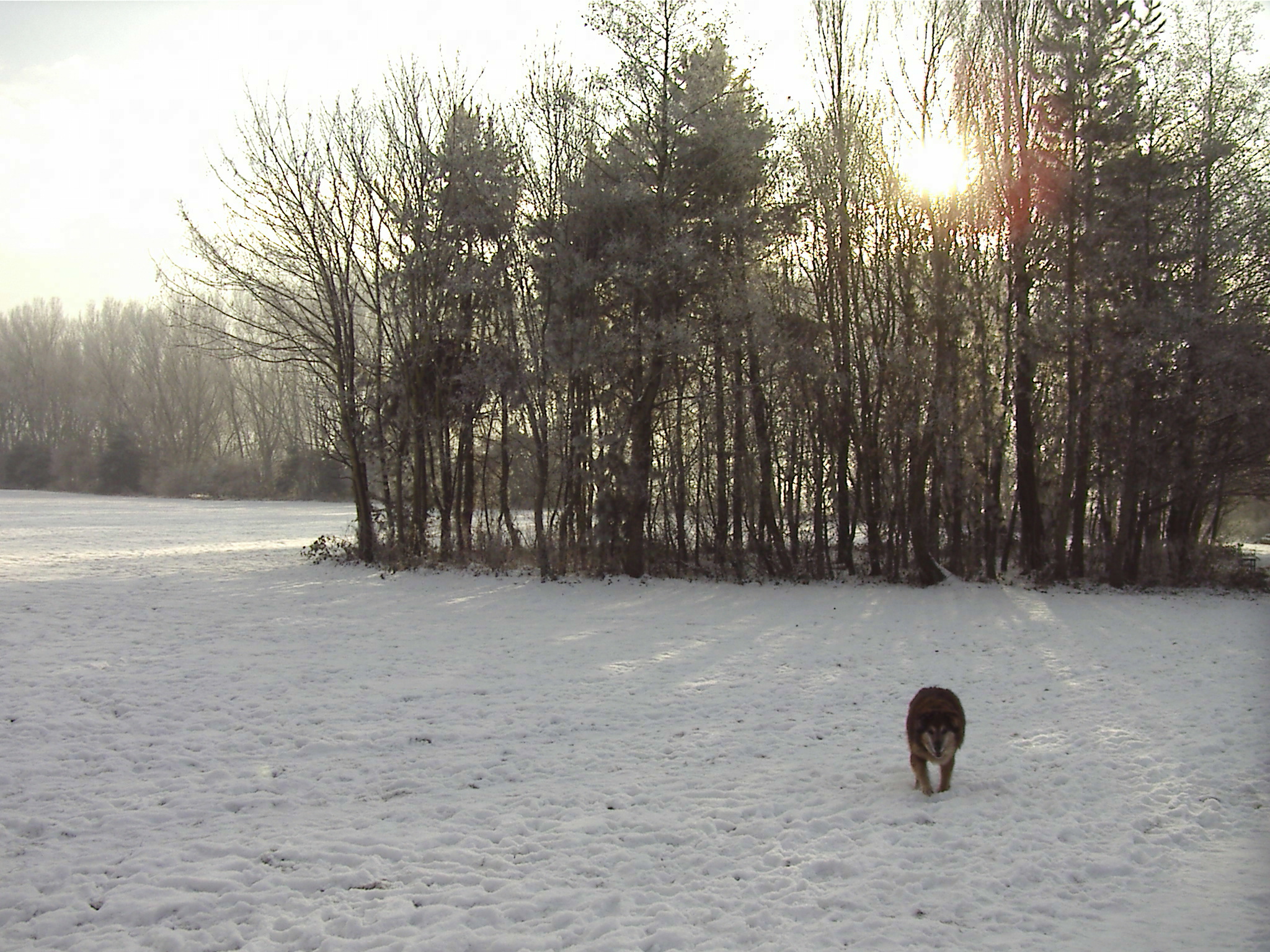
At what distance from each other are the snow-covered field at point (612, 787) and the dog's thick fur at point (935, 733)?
0.59ft

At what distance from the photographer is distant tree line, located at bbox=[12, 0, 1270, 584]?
58.2 ft

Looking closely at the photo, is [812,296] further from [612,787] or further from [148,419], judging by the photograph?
[148,419]

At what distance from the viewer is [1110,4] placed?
59.3 ft

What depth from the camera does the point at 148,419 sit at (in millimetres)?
65188

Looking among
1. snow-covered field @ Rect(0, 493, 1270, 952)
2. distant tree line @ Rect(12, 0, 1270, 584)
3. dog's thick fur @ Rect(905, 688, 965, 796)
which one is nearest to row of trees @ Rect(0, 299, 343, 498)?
distant tree line @ Rect(12, 0, 1270, 584)

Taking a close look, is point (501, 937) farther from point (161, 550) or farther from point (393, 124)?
point (161, 550)

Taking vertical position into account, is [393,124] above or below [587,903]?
above

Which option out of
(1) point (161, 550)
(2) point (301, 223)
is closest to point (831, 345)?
(2) point (301, 223)

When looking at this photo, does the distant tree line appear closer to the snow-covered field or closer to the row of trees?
the snow-covered field

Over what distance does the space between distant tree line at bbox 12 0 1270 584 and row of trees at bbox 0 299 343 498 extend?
35.7m

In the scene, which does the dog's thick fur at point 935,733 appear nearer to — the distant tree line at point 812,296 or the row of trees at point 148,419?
the distant tree line at point 812,296

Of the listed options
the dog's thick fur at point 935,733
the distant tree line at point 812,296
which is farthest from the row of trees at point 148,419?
the dog's thick fur at point 935,733

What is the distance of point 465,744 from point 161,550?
1911 cm

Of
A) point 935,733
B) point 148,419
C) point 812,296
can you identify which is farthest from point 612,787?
point 148,419
